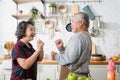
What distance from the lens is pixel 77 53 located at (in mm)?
1966

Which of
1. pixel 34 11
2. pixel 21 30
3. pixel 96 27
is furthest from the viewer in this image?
pixel 96 27

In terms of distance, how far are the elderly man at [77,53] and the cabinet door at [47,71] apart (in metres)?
1.61

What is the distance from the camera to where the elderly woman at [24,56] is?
6.24 ft

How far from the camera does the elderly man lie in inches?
77.2

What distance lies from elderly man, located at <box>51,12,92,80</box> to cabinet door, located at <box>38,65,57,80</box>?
5.27ft

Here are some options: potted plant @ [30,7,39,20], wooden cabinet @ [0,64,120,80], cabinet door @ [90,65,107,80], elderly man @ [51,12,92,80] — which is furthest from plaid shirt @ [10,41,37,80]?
potted plant @ [30,7,39,20]

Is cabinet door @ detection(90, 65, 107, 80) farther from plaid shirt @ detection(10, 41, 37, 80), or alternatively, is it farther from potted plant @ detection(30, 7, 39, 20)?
plaid shirt @ detection(10, 41, 37, 80)

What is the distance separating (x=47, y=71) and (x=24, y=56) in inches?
71.2

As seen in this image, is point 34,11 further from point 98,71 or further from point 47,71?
point 98,71

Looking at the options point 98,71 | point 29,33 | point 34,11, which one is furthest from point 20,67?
point 34,11

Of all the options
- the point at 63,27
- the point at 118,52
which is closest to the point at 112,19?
the point at 118,52

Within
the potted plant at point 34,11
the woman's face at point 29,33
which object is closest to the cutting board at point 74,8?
the potted plant at point 34,11

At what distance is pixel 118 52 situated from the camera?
4199 mm

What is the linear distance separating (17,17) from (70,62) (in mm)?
2578
